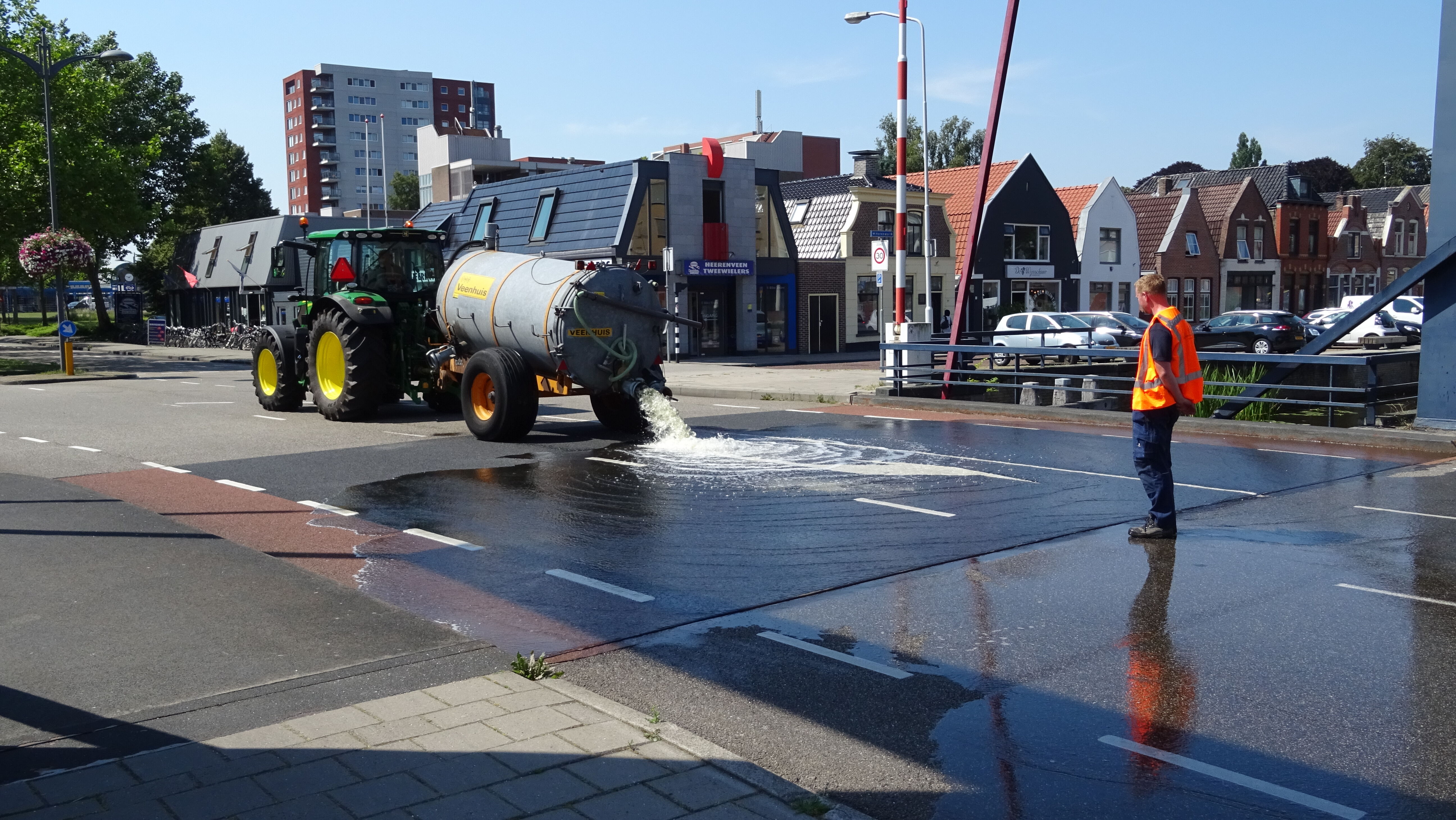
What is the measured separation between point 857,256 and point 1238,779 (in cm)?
3659

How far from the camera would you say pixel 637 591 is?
673cm

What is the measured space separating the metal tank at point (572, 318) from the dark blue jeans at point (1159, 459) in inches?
270

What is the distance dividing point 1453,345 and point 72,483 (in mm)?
14349

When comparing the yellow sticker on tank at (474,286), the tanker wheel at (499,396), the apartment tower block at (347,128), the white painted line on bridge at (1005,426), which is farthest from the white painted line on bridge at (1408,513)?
the apartment tower block at (347,128)

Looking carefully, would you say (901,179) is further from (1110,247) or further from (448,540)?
(1110,247)

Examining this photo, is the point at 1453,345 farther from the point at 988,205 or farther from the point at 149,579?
the point at 988,205

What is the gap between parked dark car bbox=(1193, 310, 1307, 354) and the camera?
32.7 meters

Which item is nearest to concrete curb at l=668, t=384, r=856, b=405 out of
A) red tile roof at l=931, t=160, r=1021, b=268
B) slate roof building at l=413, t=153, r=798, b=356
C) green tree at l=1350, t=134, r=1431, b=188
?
slate roof building at l=413, t=153, r=798, b=356

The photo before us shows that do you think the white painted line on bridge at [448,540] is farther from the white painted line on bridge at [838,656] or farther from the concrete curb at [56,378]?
the concrete curb at [56,378]

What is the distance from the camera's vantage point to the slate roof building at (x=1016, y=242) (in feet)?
149

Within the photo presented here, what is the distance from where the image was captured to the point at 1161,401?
7957 mm


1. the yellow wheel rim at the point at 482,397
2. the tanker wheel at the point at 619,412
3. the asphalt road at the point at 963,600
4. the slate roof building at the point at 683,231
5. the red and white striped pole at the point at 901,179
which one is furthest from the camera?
the slate roof building at the point at 683,231

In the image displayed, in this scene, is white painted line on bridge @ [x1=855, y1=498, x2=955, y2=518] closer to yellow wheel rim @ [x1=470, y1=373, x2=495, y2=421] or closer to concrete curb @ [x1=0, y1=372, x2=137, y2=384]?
yellow wheel rim @ [x1=470, y1=373, x2=495, y2=421]

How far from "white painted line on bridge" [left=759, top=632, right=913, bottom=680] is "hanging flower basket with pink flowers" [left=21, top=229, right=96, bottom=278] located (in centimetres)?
2834
